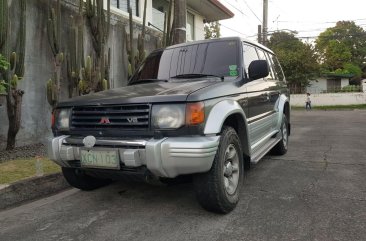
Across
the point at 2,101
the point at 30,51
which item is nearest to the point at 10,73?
the point at 2,101

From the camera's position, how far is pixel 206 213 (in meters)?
3.73

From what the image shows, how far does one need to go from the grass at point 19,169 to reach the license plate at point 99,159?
5.07 feet

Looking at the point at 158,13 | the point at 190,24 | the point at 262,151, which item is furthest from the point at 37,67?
the point at 190,24

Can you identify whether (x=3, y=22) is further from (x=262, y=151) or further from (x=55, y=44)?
(x=262, y=151)

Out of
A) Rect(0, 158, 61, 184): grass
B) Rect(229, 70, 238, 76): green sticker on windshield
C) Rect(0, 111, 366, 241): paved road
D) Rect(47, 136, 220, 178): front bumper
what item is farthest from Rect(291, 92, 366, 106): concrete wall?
Rect(47, 136, 220, 178): front bumper

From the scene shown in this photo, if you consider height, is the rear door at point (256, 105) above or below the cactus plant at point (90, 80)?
below

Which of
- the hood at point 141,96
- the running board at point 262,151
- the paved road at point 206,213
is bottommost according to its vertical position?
the paved road at point 206,213

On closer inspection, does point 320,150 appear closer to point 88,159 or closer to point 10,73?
point 88,159

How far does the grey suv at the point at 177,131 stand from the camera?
3.32m

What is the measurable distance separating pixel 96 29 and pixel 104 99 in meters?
5.22

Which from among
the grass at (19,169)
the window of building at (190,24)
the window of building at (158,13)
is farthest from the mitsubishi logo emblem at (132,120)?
the window of building at (190,24)

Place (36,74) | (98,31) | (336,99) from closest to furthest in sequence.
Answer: (36,74) → (98,31) → (336,99)

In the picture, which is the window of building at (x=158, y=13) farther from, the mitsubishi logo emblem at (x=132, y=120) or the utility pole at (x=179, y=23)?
the mitsubishi logo emblem at (x=132, y=120)

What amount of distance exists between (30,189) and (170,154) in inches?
93.0
